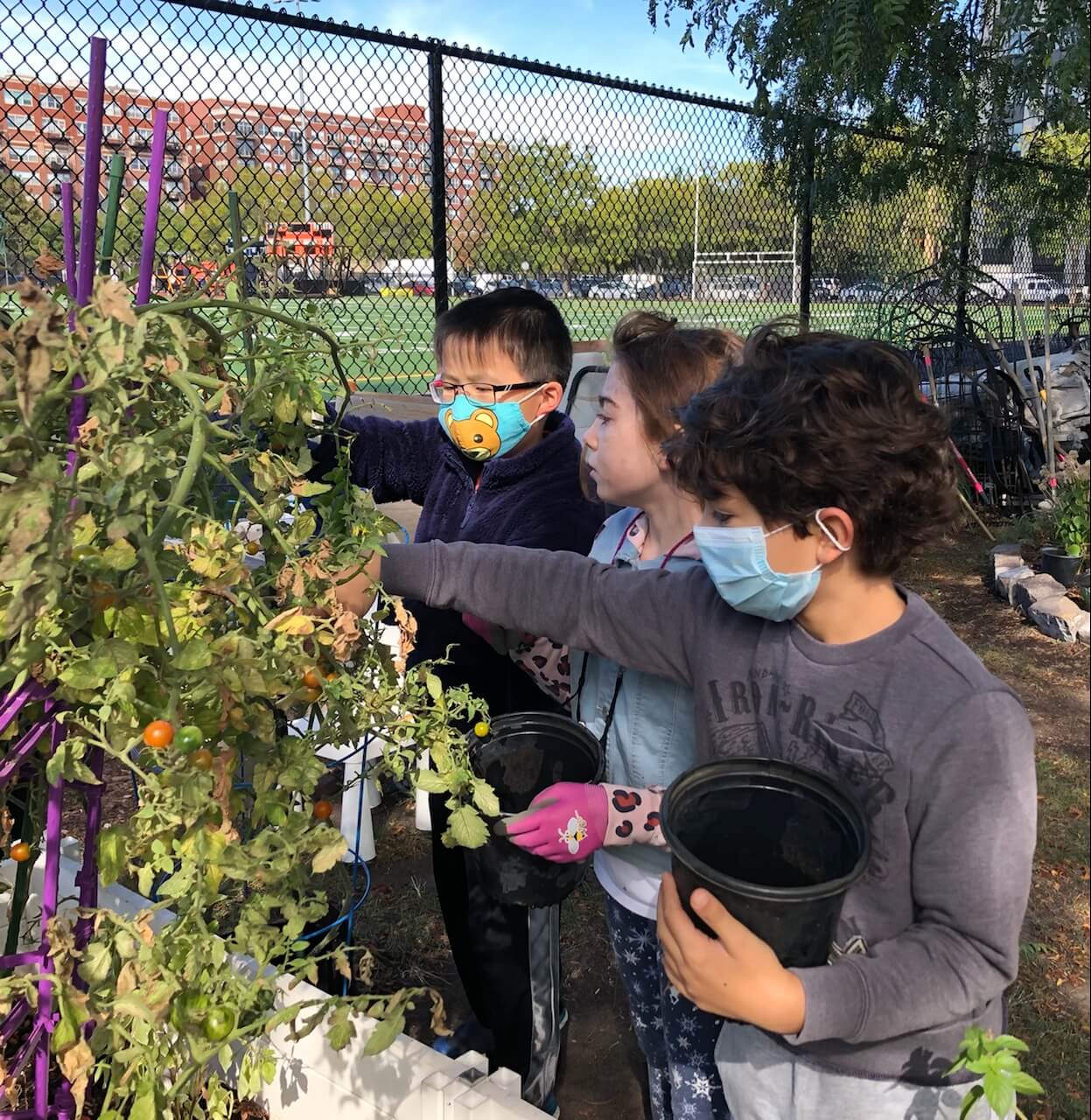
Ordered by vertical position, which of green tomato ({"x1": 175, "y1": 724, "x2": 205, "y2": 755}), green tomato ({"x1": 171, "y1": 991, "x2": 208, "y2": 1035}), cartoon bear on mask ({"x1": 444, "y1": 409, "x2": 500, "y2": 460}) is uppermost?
cartoon bear on mask ({"x1": 444, "y1": 409, "x2": 500, "y2": 460})

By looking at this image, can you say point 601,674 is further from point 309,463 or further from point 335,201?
point 335,201

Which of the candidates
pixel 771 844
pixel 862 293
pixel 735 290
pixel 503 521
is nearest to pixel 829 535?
pixel 771 844

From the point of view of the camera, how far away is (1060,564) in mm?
5664

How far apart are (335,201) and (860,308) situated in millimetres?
5533

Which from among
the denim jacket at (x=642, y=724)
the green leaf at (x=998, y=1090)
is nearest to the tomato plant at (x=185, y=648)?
the denim jacket at (x=642, y=724)

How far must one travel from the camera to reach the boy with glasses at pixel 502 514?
77.0 inches

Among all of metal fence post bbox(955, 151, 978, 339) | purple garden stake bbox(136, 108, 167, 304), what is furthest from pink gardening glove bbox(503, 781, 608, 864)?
metal fence post bbox(955, 151, 978, 339)

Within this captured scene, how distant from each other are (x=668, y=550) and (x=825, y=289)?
7.92 meters

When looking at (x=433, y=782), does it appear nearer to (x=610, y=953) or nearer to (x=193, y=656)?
(x=193, y=656)

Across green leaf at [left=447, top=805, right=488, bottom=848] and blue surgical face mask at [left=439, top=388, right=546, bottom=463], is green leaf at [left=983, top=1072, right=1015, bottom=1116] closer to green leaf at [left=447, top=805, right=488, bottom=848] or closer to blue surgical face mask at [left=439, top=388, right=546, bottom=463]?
green leaf at [left=447, top=805, right=488, bottom=848]

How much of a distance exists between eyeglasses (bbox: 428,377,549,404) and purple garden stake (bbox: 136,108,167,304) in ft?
3.03

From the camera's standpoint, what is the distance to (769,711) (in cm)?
125

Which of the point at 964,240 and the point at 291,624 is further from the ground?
the point at 964,240

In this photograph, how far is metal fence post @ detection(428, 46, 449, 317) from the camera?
17.0 feet
